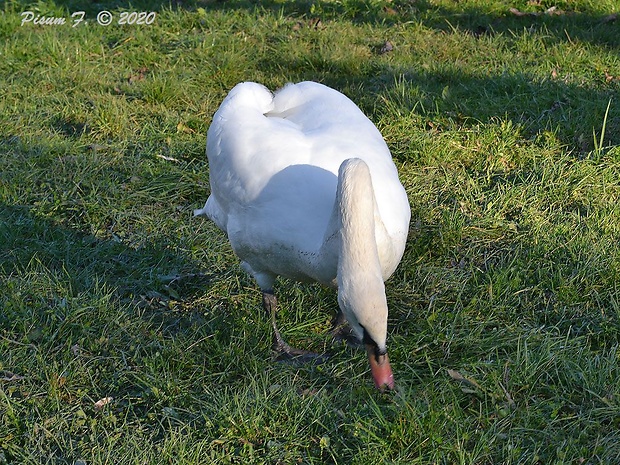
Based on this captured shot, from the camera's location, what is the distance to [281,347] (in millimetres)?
3934

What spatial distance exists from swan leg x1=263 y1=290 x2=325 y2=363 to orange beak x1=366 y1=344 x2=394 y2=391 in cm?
64

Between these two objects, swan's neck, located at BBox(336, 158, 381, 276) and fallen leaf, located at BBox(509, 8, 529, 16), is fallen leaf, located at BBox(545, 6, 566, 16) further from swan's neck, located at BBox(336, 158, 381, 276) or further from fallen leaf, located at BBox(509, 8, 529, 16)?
swan's neck, located at BBox(336, 158, 381, 276)

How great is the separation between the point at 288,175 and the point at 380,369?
906 mm

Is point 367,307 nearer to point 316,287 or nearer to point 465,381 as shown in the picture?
point 465,381

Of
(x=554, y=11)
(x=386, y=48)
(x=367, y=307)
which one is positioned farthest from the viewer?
(x=554, y=11)

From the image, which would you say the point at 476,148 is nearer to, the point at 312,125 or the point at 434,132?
the point at 434,132

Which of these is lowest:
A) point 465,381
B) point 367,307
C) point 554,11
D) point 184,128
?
point 184,128

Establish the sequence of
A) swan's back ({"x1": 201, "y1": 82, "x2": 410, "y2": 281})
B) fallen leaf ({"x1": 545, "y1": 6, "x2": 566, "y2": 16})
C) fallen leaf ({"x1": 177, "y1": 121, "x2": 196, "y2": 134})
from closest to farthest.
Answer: swan's back ({"x1": 201, "y1": 82, "x2": 410, "y2": 281}), fallen leaf ({"x1": 177, "y1": 121, "x2": 196, "y2": 134}), fallen leaf ({"x1": 545, "y1": 6, "x2": 566, "y2": 16})

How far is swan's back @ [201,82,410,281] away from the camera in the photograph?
3338 millimetres

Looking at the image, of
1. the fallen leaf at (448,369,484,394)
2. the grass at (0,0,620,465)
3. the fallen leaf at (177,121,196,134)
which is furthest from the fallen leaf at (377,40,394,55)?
the fallen leaf at (448,369,484,394)

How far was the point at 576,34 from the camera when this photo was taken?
689cm

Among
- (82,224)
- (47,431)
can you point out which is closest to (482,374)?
(47,431)

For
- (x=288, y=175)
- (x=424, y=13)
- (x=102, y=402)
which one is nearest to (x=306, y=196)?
(x=288, y=175)

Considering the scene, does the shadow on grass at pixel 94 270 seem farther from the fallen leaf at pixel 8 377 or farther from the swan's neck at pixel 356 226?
the swan's neck at pixel 356 226
